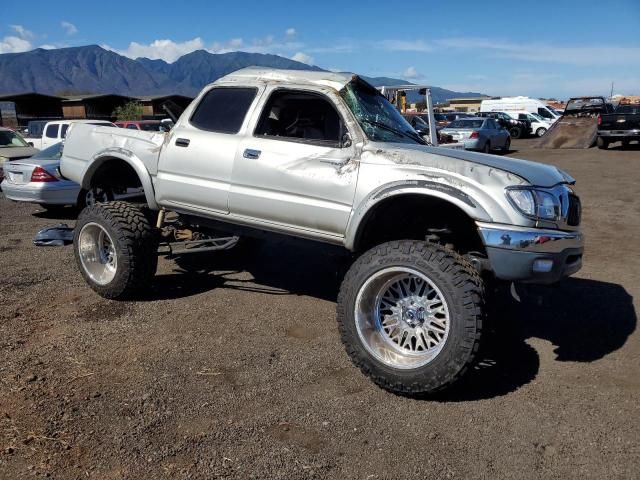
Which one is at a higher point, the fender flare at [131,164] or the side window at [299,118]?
the side window at [299,118]

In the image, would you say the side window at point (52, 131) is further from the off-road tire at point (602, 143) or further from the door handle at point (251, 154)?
the off-road tire at point (602, 143)

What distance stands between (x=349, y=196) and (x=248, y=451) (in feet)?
6.08

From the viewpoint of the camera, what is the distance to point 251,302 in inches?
215

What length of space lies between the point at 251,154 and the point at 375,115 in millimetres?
1037

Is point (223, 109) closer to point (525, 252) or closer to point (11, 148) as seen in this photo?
point (525, 252)

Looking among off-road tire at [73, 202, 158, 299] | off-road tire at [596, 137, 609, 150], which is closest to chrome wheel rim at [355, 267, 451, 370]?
off-road tire at [73, 202, 158, 299]

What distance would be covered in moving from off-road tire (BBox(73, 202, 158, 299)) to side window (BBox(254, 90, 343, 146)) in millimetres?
1443

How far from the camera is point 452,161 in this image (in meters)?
3.84

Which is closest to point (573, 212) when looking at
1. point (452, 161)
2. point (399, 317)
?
point (452, 161)

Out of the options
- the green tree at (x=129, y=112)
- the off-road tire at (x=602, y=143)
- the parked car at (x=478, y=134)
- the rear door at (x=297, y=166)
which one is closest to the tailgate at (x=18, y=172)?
the rear door at (x=297, y=166)

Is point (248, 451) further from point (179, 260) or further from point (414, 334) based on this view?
point (179, 260)

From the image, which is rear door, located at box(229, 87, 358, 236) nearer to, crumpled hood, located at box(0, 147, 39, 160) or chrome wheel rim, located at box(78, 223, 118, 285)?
chrome wheel rim, located at box(78, 223, 118, 285)

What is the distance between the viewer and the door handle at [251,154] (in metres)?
4.55

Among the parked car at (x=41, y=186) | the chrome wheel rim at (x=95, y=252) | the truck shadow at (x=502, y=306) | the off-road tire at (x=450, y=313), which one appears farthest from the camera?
the parked car at (x=41, y=186)
